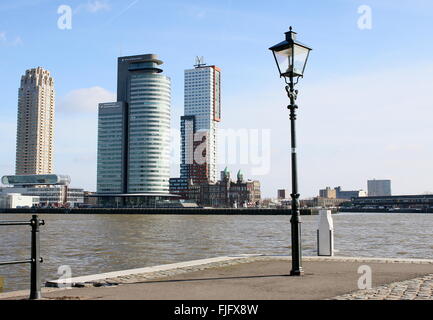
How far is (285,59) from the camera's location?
1445cm

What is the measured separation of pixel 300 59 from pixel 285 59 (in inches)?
19.3

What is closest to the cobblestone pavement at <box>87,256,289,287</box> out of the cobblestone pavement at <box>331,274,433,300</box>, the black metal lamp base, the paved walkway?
the paved walkway

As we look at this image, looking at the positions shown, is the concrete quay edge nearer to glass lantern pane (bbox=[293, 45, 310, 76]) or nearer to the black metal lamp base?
the black metal lamp base

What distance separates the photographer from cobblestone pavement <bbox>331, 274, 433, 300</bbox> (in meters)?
9.80

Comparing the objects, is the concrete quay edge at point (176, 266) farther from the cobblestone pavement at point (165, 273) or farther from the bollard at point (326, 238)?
the bollard at point (326, 238)

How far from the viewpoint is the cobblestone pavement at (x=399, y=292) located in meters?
9.80

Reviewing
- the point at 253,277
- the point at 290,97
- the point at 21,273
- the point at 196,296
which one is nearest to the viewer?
the point at 196,296

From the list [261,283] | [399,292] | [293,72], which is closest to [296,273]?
[261,283]

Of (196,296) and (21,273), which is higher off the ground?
(196,296)
